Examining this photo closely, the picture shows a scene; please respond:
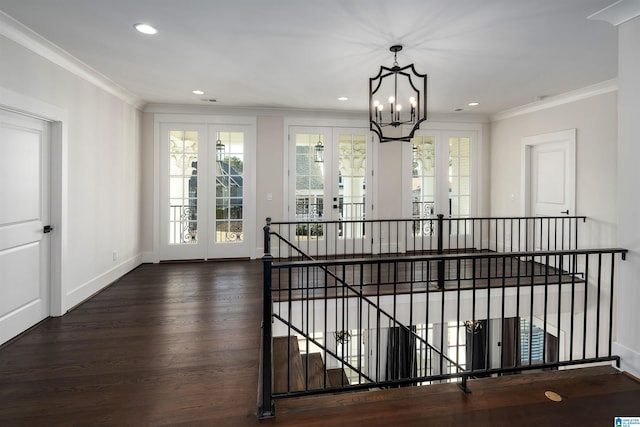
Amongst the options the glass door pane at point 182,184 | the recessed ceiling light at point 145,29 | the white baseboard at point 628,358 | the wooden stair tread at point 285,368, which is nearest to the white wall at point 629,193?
the white baseboard at point 628,358

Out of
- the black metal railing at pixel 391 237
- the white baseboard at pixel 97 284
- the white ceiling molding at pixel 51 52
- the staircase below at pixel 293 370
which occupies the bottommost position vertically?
Answer: the staircase below at pixel 293 370

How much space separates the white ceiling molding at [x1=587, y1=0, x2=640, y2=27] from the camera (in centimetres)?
256

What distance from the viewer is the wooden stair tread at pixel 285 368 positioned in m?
3.03

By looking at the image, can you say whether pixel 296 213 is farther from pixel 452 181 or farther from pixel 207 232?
pixel 452 181

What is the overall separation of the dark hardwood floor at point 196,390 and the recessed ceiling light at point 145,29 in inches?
106

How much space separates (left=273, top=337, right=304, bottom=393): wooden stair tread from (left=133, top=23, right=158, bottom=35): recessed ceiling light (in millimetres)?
3110

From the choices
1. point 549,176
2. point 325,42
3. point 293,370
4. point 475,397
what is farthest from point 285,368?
point 549,176

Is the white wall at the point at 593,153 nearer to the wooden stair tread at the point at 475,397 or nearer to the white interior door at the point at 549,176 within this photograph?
the white interior door at the point at 549,176

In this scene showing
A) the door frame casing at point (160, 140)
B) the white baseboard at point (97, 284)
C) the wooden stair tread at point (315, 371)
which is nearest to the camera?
the white baseboard at point (97, 284)

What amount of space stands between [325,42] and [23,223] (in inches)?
127

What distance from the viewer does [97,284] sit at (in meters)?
4.43

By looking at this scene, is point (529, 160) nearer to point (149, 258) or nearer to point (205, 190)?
point (205, 190)

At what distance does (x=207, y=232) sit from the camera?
6.09 m

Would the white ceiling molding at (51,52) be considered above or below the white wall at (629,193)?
above
